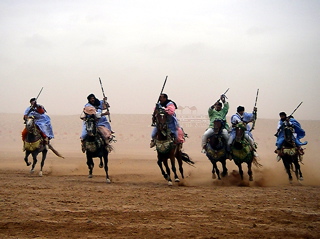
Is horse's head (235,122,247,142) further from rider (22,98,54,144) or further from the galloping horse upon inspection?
rider (22,98,54,144)

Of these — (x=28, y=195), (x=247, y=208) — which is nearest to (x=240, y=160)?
(x=247, y=208)

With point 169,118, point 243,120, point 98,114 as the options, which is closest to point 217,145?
point 243,120

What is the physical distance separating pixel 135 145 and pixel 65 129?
16.5 metres

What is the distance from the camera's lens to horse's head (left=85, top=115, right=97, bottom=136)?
15764 millimetres

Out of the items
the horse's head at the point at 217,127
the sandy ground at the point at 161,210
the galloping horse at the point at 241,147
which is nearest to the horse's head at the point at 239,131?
the galloping horse at the point at 241,147

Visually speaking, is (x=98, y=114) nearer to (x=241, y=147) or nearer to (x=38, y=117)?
(x=38, y=117)

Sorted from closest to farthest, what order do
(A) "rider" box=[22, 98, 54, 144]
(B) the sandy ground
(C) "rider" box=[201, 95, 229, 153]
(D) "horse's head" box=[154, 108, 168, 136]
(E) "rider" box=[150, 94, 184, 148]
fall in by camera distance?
(B) the sandy ground < (D) "horse's head" box=[154, 108, 168, 136] < (E) "rider" box=[150, 94, 184, 148] < (C) "rider" box=[201, 95, 229, 153] < (A) "rider" box=[22, 98, 54, 144]

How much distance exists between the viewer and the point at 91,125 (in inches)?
622

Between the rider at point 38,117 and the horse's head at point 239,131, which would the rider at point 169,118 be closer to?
the horse's head at point 239,131

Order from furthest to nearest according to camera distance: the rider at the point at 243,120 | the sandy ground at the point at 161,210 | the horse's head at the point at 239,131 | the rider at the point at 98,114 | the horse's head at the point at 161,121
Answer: the rider at the point at 243,120 < the rider at the point at 98,114 < the horse's head at the point at 239,131 < the horse's head at the point at 161,121 < the sandy ground at the point at 161,210

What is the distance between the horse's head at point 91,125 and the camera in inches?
621

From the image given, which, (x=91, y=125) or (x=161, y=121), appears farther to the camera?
(x=91, y=125)

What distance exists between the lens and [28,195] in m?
12.3

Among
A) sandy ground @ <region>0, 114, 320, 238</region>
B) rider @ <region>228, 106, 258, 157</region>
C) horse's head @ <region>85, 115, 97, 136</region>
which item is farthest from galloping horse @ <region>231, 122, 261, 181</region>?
horse's head @ <region>85, 115, 97, 136</region>
